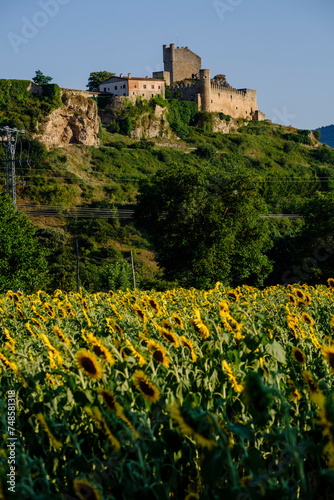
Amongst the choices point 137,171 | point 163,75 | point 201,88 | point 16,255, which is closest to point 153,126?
point 201,88

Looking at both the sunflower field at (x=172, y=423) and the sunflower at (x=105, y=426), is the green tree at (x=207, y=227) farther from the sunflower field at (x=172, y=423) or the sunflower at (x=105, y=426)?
the sunflower at (x=105, y=426)

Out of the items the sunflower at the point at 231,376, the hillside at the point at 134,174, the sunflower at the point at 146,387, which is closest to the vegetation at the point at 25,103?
the hillside at the point at 134,174

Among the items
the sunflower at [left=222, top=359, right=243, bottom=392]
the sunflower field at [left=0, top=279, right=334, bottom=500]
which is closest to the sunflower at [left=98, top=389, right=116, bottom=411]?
the sunflower field at [left=0, top=279, right=334, bottom=500]

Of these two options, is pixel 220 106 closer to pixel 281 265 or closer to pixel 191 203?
pixel 281 265

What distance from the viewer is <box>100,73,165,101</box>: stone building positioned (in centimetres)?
8875

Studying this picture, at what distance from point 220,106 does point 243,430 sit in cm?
10290

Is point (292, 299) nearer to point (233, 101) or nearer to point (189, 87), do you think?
point (189, 87)

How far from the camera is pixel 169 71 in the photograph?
355 feet

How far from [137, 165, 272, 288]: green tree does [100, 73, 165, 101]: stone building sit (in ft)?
202

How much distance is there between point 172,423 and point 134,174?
230ft

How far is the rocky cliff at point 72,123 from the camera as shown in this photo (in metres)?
74.1

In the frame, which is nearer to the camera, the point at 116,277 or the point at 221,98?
the point at 116,277

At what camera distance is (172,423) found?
9.02 feet

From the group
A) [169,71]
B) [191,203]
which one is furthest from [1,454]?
[169,71]
